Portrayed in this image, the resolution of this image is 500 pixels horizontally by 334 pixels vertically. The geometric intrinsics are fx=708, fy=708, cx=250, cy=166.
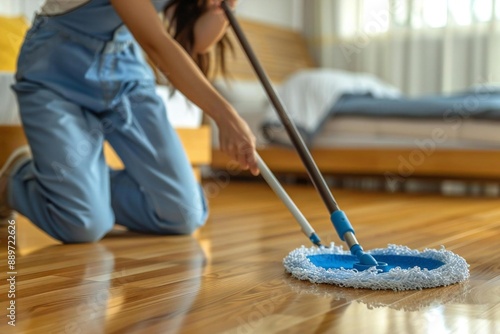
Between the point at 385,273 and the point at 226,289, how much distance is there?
0.78ft

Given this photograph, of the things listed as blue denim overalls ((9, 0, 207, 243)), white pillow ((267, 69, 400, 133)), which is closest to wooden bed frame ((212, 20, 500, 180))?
white pillow ((267, 69, 400, 133))

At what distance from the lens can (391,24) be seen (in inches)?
166

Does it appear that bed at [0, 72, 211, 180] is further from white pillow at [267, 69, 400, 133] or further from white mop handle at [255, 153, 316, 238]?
white pillow at [267, 69, 400, 133]

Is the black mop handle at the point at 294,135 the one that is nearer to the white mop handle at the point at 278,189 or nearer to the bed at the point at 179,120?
the white mop handle at the point at 278,189

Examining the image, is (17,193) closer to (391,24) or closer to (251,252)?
(251,252)

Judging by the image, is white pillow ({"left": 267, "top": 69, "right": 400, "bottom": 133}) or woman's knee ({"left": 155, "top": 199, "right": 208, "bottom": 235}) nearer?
woman's knee ({"left": 155, "top": 199, "right": 208, "bottom": 235})

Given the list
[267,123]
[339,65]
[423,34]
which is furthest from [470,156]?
[339,65]

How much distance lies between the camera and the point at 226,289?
1047 mm

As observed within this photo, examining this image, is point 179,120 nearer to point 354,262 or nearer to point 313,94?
point 313,94

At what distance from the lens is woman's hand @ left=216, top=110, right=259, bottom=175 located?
45.1 inches

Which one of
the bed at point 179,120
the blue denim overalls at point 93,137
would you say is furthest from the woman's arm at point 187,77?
the bed at point 179,120

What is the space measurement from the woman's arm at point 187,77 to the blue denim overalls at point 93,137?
0.97 feet

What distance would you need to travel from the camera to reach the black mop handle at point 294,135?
1189 millimetres

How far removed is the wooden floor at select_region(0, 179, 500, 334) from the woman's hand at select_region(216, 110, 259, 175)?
0.19 meters
